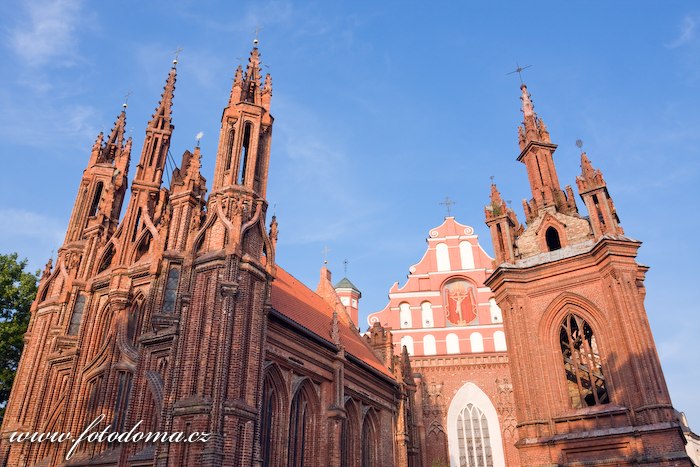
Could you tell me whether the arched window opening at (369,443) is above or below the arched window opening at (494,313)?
below

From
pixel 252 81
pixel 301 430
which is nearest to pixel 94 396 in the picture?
pixel 301 430

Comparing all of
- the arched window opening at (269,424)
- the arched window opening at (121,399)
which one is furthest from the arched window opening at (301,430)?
the arched window opening at (121,399)

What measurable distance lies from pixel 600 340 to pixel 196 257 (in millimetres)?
14445

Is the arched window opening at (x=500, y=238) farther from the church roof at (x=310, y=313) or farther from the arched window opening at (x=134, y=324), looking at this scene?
the arched window opening at (x=134, y=324)

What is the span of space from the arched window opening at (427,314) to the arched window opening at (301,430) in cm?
1521

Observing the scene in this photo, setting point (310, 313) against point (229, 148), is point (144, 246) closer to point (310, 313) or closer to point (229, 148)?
point (229, 148)

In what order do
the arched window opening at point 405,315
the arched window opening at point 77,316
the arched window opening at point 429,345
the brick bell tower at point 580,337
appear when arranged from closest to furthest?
the brick bell tower at point 580,337
the arched window opening at point 77,316
the arched window opening at point 429,345
the arched window opening at point 405,315

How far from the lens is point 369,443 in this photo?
25.8 m

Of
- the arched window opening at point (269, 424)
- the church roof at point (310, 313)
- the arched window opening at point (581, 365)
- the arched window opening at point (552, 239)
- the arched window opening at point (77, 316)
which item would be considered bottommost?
the arched window opening at point (269, 424)

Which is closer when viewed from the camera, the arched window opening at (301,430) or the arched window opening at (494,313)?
the arched window opening at (301,430)

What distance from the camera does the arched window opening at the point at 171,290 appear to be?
17.5 m

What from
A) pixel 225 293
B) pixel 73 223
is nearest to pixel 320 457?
pixel 225 293

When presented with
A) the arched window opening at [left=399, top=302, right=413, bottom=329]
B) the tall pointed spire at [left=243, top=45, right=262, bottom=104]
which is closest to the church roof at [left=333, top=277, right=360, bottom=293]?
the arched window opening at [left=399, top=302, right=413, bottom=329]

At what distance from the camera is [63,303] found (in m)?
20.9
